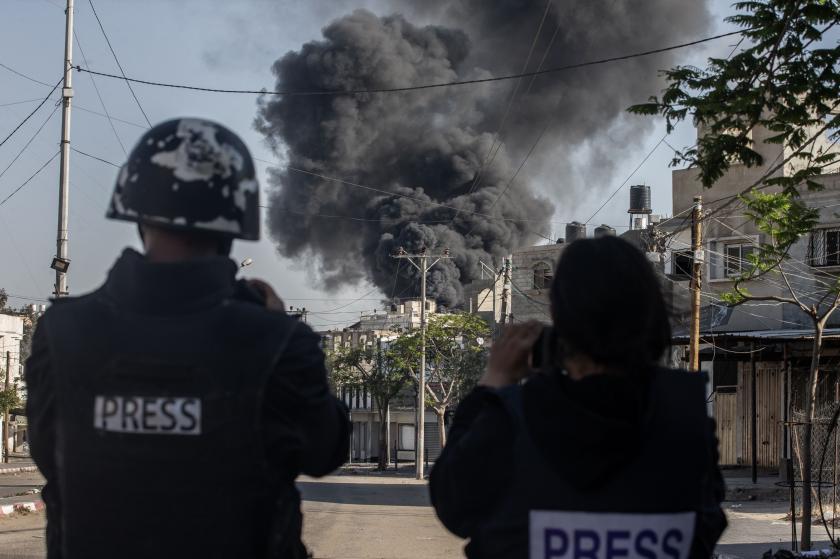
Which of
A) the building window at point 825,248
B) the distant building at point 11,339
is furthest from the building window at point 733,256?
the distant building at point 11,339

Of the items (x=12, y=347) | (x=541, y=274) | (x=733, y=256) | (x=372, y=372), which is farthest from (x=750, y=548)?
(x=12, y=347)

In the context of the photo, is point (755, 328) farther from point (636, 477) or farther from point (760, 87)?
point (636, 477)

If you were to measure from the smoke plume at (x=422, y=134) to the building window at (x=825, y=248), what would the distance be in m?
49.9

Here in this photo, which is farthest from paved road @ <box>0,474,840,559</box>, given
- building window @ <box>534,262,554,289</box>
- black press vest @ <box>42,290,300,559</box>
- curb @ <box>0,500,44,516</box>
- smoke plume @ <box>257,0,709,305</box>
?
smoke plume @ <box>257,0,709,305</box>

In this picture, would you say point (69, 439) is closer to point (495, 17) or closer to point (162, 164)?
point (162, 164)

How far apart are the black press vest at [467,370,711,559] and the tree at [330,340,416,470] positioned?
1749 inches

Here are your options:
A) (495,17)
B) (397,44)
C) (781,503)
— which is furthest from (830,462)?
(495,17)

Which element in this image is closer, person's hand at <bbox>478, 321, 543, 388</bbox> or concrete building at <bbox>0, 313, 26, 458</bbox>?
person's hand at <bbox>478, 321, 543, 388</bbox>

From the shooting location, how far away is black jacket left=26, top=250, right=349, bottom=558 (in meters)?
1.98

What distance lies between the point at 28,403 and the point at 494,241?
79.0 metres

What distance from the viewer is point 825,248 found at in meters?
27.2

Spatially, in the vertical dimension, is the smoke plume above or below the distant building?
above

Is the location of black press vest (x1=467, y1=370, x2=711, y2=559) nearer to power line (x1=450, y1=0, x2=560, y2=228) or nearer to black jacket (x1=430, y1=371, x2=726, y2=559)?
black jacket (x1=430, y1=371, x2=726, y2=559)

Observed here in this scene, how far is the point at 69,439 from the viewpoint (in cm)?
200
